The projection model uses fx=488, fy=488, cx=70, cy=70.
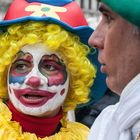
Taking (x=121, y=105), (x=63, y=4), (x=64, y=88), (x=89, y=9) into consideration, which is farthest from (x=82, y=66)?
(x=89, y=9)

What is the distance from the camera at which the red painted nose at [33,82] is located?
2.23m

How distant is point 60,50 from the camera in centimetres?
232

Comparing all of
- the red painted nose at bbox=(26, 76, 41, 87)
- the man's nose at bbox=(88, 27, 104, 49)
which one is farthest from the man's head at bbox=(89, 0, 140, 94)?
the red painted nose at bbox=(26, 76, 41, 87)

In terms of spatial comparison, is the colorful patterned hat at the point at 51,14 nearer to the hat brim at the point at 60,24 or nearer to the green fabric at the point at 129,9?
the hat brim at the point at 60,24

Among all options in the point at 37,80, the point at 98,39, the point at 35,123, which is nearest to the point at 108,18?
the point at 98,39

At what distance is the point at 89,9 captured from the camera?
7.00 meters

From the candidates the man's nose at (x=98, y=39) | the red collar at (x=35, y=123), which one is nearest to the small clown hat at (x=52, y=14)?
the red collar at (x=35, y=123)

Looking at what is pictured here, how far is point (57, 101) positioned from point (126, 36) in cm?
114

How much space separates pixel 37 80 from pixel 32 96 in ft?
0.31

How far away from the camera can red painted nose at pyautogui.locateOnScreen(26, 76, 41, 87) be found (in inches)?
87.7

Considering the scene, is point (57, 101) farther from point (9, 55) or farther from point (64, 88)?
point (9, 55)

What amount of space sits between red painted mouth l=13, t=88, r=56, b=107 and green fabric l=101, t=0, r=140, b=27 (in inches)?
44.9

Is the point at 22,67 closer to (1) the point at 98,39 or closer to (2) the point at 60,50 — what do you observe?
(2) the point at 60,50

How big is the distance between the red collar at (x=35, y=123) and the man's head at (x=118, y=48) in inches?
42.0
